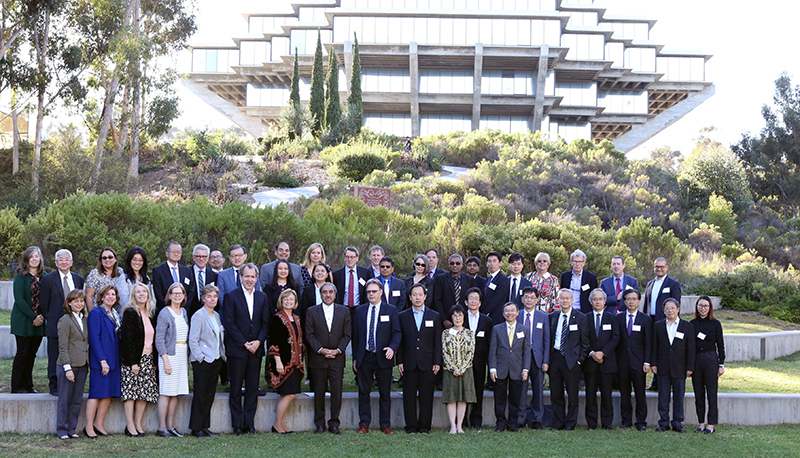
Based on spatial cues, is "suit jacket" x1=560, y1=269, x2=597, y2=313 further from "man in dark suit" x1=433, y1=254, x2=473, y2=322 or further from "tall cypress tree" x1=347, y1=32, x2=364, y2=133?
"tall cypress tree" x1=347, y1=32, x2=364, y2=133

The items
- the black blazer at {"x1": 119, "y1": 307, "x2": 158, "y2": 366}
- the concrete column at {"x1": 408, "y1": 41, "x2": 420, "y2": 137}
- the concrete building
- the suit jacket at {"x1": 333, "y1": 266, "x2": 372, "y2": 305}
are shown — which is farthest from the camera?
the concrete building

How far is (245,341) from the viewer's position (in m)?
7.28

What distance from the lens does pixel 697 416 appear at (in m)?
7.96

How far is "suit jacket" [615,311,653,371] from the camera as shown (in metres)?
7.93

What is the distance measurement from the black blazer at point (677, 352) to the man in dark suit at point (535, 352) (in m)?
1.23

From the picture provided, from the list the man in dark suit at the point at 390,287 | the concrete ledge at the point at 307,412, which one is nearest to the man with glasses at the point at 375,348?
the concrete ledge at the point at 307,412

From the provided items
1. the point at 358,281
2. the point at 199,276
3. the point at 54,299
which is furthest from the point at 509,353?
the point at 54,299

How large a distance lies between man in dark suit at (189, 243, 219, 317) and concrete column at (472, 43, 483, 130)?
142 ft

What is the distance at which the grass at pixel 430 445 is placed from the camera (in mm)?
6344

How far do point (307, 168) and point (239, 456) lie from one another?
23.9 m

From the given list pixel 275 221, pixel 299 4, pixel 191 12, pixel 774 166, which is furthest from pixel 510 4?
pixel 275 221

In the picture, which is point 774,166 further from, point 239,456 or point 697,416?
point 239,456

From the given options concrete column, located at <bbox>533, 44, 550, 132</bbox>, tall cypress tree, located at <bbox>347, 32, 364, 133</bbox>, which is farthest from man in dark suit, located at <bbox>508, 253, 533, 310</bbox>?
concrete column, located at <bbox>533, 44, 550, 132</bbox>

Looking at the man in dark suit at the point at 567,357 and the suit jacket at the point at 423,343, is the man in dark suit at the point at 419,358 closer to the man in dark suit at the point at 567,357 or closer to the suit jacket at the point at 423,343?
the suit jacket at the point at 423,343
